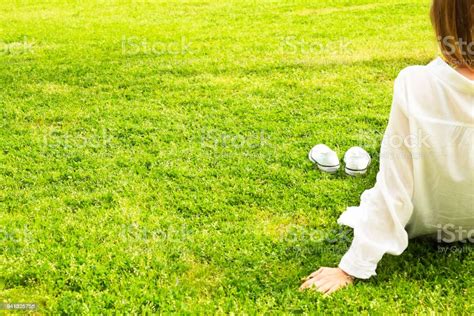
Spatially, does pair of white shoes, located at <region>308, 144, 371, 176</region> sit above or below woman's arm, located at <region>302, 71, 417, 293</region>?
below

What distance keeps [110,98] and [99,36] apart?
3480 mm

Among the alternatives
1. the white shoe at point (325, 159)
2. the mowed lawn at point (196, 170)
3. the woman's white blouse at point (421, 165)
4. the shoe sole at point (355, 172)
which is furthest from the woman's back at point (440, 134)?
the white shoe at point (325, 159)

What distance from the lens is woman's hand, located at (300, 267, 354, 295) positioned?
336cm

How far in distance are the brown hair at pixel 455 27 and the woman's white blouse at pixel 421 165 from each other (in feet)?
0.33

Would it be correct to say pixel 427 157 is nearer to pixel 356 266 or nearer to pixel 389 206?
pixel 389 206

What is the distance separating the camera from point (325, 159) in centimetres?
491

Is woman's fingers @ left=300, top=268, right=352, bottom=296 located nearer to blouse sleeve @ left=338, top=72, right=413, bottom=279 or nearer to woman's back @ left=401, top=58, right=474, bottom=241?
blouse sleeve @ left=338, top=72, right=413, bottom=279

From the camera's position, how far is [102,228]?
417 cm

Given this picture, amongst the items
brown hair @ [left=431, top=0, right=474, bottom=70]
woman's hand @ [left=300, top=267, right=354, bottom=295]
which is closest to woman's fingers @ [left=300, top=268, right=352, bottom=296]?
woman's hand @ [left=300, top=267, right=354, bottom=295]

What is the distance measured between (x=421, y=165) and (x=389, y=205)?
0.92ft

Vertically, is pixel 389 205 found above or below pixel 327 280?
above

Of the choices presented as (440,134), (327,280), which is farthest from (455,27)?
(327,280)

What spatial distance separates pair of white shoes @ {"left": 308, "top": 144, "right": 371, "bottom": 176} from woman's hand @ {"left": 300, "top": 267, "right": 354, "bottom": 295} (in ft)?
4.92

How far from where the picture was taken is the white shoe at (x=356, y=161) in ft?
15.8
